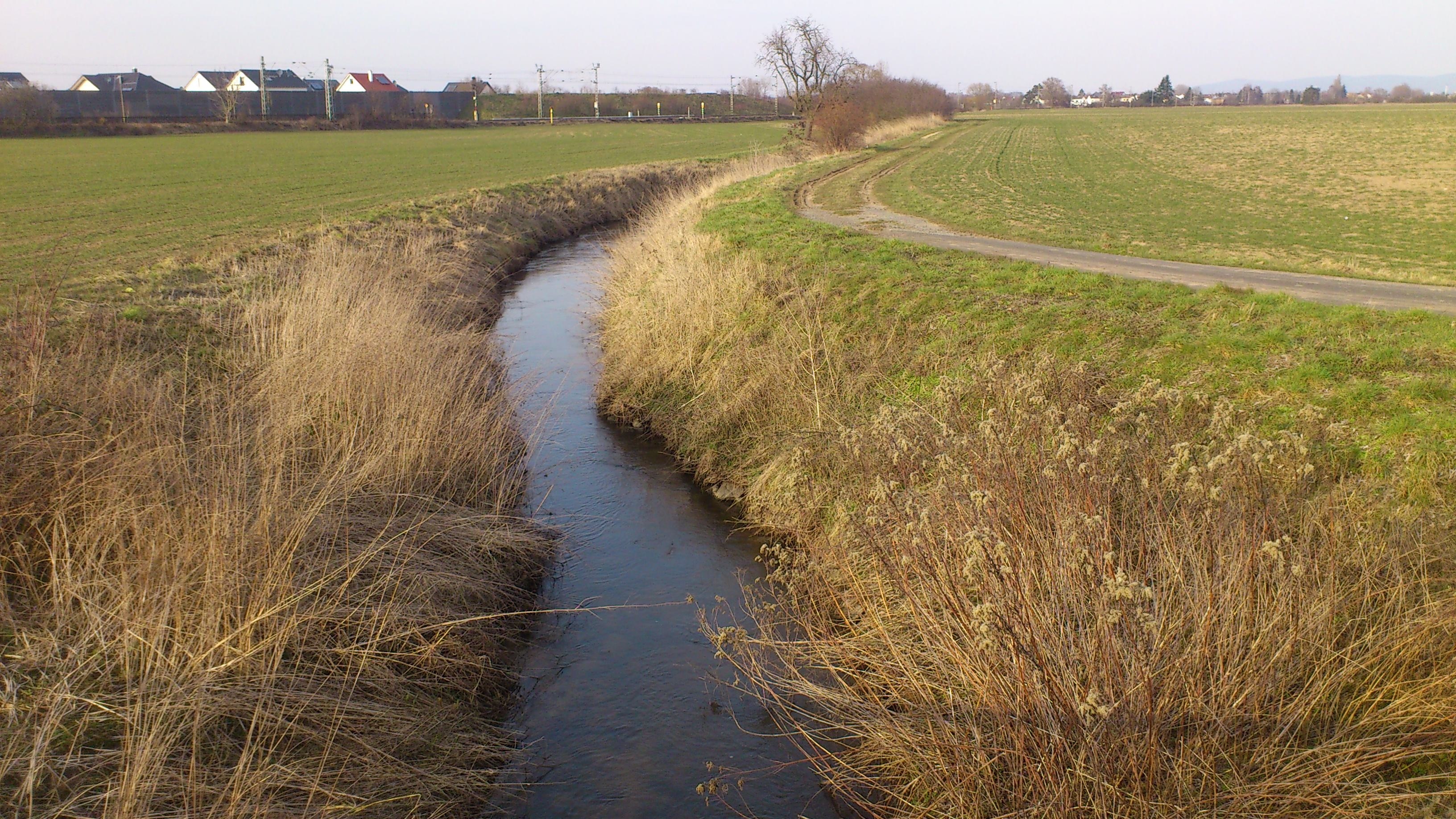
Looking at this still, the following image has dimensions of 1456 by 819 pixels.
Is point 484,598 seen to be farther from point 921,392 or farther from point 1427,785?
point 1427,785

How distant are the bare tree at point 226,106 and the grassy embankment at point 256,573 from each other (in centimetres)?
7522

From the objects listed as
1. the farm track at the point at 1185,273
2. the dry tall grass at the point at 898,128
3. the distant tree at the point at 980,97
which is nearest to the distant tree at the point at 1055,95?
the distant tree at the point at 980,97

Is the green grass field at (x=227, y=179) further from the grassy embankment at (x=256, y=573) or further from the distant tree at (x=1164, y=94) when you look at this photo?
the distant tree at (x=1164, y=94)

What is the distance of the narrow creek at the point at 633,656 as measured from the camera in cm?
552

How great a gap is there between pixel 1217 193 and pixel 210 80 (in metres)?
112

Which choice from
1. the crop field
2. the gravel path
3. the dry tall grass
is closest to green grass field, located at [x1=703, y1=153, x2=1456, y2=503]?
the gravel path

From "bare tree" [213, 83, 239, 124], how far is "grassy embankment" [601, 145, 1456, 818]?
79216 mm

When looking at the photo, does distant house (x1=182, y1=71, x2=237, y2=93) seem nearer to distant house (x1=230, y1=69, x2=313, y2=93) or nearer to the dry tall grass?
distant house (x1=230, y1=69, x2=313, y2=93)

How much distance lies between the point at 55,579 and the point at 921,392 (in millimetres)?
7252

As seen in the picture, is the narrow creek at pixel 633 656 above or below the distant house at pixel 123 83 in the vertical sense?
below

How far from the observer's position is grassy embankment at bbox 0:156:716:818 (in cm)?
423

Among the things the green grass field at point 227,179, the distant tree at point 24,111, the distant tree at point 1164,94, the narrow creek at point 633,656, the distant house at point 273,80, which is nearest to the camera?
the narrow creek at point 633,656

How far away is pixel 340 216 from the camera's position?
22.5 m

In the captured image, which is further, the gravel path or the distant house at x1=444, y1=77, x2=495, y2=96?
the distant house at x1=444, y1=77, x2=495, y2=96
